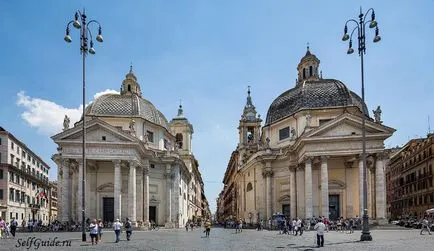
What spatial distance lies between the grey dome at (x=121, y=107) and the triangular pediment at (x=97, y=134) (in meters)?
7.11

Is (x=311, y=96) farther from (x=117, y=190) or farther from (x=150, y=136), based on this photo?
(x=117, y=190)

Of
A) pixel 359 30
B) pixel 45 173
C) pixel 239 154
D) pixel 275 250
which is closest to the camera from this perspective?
pixel 275 250

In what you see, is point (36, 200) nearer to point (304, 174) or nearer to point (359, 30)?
point (304, 174)

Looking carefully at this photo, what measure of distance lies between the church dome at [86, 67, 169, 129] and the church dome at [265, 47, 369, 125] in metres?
15.1

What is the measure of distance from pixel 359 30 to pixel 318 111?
28913 millimetres

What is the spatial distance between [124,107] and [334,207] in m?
26.7

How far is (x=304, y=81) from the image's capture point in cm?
6203

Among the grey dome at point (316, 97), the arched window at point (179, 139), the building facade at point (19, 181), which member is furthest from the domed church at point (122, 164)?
the arched window at point (179, 139)

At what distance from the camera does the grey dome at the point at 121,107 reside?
58.8m

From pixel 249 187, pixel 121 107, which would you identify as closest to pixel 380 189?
pixel 249 187

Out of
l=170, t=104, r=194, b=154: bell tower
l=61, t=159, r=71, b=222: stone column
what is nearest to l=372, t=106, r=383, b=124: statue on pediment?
l=61, t=159, r=71, b=222: stone column

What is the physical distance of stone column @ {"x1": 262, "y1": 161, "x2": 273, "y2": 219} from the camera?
197ft

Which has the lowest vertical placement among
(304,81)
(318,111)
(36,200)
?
(36,200)

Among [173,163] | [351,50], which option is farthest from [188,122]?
[351,50]
